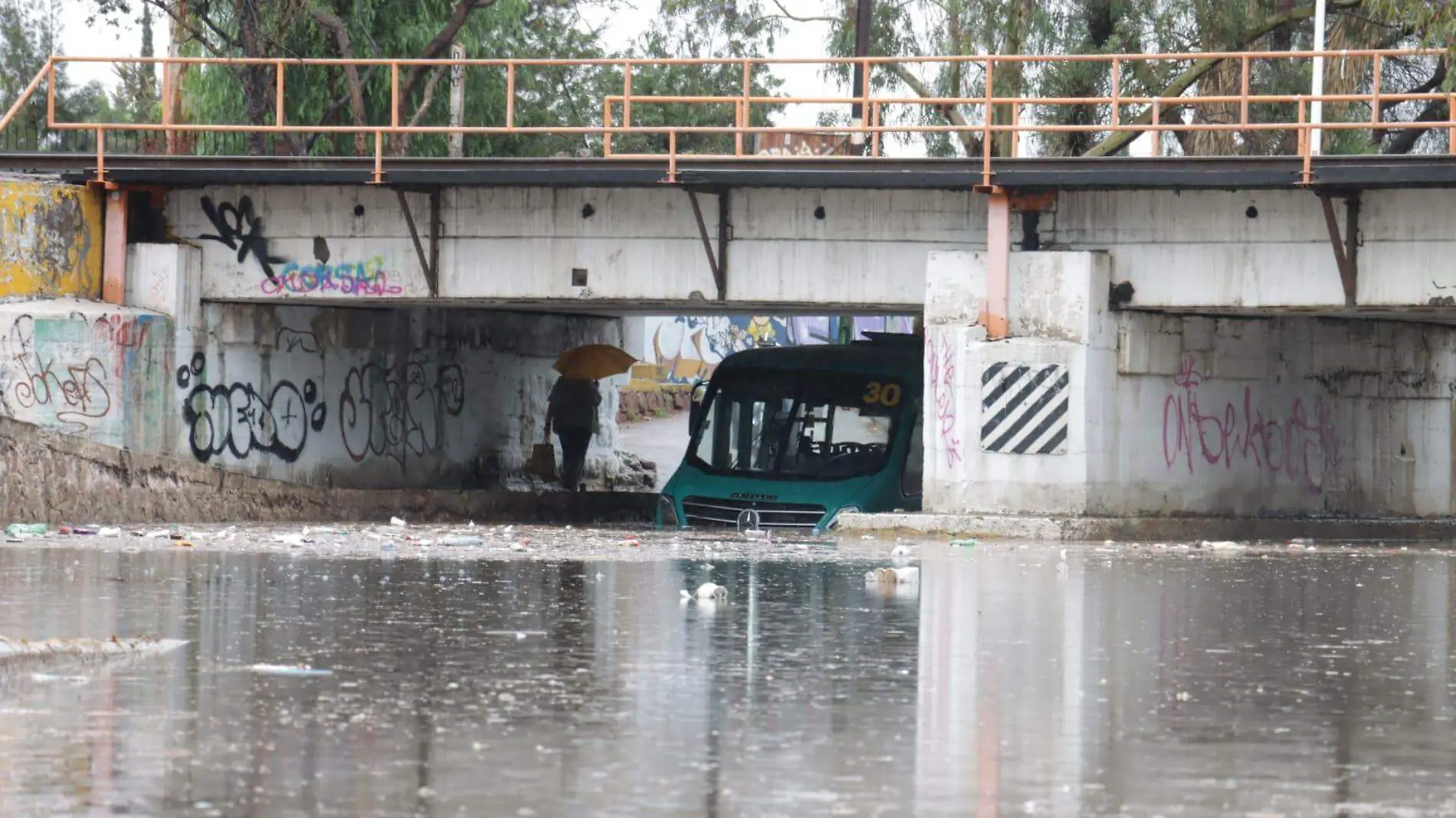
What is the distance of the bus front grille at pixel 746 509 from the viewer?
1047 inches

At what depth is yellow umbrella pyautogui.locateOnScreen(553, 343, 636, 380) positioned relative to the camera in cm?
3353

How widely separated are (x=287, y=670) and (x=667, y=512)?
18.5m

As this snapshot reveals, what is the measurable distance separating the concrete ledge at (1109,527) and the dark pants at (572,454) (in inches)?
364

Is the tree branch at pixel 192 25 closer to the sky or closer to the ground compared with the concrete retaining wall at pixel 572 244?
closer to the sky

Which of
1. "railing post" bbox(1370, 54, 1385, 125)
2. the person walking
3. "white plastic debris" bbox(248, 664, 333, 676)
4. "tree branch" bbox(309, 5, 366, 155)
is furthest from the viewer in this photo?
"tree branch" bbox(309, 5, 366, 155)

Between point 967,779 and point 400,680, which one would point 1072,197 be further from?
point 967,779

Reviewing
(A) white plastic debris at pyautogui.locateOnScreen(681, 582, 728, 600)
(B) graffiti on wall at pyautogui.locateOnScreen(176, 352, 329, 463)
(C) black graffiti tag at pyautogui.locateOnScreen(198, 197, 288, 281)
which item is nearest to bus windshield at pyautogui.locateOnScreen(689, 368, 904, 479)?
(B) graffiti on wall at pyautogui.locateOnScreen(176, 352, 329, 463)

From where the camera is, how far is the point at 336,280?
27156 millimetres

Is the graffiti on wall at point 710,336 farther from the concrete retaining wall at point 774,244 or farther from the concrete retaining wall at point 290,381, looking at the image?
the concrete retaining wall at point 774,244

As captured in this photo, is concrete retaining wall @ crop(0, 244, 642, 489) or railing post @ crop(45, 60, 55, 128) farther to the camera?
railing post @ crop(45, 60, 55, 128)

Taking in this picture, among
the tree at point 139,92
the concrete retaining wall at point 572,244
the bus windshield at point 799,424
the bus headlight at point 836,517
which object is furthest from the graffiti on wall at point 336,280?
the tree at point 139,92

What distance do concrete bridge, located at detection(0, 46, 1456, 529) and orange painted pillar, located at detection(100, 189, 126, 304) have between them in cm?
4

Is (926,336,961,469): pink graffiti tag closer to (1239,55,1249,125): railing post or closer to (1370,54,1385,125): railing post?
(1239,55,1249,125): railing post

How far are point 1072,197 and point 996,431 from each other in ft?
9.09
